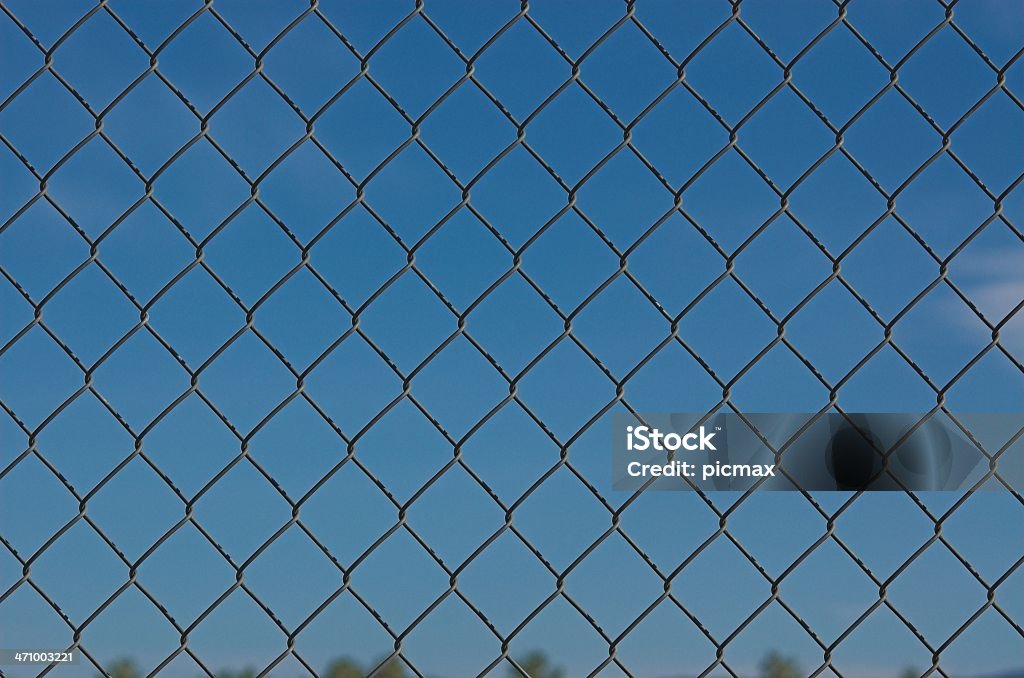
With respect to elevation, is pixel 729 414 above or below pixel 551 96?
below

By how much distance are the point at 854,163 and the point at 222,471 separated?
5.61 feet

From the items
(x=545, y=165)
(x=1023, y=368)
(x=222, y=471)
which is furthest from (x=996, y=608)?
(x=222, y=471)

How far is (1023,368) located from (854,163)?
699 mm

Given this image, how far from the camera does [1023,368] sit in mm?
3043

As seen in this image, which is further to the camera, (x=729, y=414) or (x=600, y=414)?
(x=729, y=414)

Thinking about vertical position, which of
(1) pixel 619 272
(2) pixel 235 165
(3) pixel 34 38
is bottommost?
(1) pixel 619 272

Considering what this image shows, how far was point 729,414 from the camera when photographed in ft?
9.81

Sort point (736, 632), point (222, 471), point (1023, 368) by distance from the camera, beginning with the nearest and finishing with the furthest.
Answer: point (222, 471) → point (736, 632) → point (1023, 368)

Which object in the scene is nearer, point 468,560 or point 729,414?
point 468,560

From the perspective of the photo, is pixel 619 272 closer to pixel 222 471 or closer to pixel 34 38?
pixel 222 471

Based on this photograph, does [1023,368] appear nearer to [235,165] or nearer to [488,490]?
[488,490]

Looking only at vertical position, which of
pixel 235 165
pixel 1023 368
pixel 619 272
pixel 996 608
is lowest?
pixel 996 608

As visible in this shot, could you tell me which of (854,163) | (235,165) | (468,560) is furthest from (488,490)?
(854,163)

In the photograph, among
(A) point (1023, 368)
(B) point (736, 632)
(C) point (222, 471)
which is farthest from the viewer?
(A) point (1023, 368)
